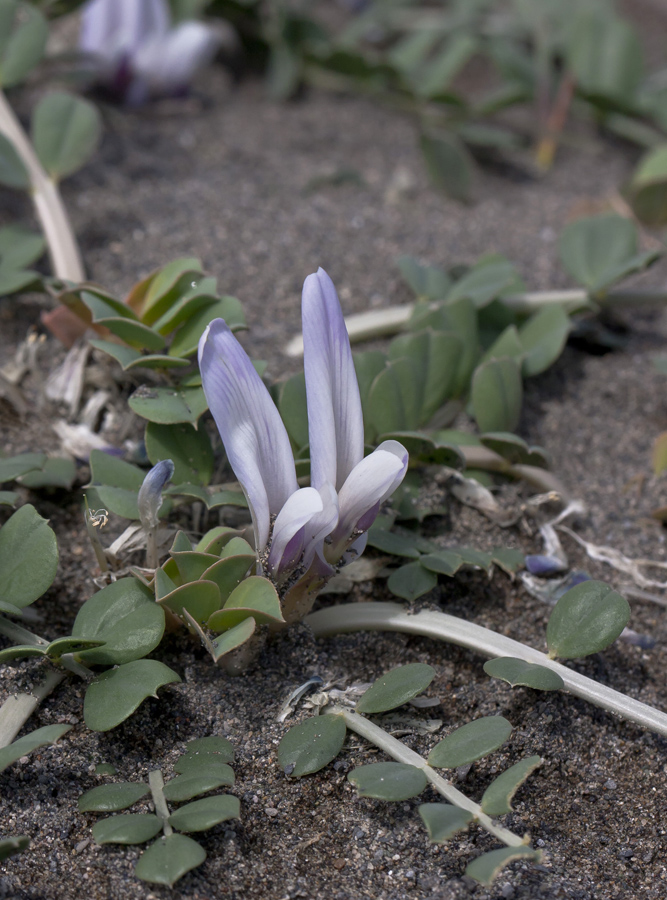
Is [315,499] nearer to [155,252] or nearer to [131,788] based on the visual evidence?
[131,788]

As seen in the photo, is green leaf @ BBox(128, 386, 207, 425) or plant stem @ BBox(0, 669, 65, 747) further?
green leaf @ BBox(128, 386, 207, 425)

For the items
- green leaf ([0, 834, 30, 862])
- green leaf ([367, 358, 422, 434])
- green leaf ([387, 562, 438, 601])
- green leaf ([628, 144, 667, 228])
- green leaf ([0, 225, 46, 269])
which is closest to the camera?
green leaf ([0, 834, 30, 862])

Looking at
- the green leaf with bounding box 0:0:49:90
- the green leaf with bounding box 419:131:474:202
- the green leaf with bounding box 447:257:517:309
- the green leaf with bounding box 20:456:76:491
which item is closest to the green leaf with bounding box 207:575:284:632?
the green leaf with bounding box 20:456:76:491

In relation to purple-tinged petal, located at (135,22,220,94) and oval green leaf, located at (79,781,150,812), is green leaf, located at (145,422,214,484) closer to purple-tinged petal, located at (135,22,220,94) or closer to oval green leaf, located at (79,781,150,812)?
oval green leaf, located at (79,781,150,812)

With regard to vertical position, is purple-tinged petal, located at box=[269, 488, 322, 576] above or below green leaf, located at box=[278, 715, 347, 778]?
above

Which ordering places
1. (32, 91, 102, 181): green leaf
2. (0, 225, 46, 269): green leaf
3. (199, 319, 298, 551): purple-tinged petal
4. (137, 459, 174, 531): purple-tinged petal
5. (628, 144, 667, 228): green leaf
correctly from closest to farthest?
1. (199, 319, 298, 551): purple-tinged petal
2. (137, 459, 174, 531): purple-tinged petal
3. (0, 225, 46, 269): green leaf
4. (32, 91, 102, 181): green leaf
5. (628, 144, 667, 228): green leaf
